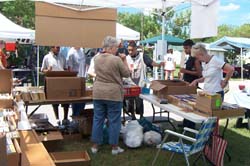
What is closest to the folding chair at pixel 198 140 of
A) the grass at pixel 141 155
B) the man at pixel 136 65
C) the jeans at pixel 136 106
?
the grass at pixel 141 155

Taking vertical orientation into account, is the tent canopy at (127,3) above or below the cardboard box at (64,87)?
above

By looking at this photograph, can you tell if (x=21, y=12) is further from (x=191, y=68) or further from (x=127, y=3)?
(x=191, y=68)

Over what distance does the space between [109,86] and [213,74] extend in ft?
4.12

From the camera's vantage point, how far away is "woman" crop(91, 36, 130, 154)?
396cm

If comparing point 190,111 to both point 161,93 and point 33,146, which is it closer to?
point 161,93

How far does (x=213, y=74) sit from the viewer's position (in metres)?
4.02

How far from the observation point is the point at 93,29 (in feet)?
18.3

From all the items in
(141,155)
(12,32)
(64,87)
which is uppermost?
(12,32)

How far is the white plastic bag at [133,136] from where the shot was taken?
4453 millimetres

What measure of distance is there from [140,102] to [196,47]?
6.91 ft

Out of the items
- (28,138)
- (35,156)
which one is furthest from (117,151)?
(35,156)

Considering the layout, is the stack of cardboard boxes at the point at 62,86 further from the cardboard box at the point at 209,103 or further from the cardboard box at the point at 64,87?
the cardboard box at the point at 209,103

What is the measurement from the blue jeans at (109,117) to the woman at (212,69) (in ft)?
3.64

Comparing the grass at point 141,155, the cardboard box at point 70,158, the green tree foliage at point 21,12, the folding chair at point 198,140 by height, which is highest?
the green tree foliage at point 21,12
